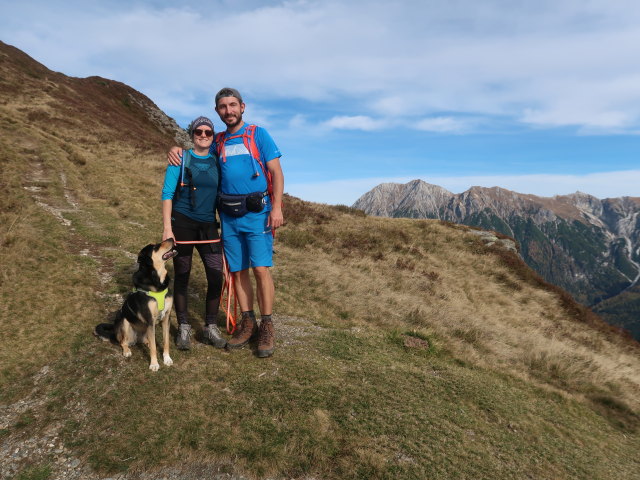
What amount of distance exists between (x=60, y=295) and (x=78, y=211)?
7.40 m

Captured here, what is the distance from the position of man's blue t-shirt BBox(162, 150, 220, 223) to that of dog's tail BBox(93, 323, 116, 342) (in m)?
2.24

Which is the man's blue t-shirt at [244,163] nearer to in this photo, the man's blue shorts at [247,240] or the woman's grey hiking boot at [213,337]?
the man's blue shorts at [247,240]

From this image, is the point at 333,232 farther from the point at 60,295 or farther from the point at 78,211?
the point at 60,295

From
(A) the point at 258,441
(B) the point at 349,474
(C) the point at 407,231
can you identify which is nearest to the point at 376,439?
Answer: (B) the point at 349,474

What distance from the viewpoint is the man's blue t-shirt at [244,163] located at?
4.91 meters

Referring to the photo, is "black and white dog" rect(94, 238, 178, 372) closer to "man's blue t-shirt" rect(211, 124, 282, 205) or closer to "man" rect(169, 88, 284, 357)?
"man" rect(169, 88, 284, 357)

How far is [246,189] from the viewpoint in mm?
4996

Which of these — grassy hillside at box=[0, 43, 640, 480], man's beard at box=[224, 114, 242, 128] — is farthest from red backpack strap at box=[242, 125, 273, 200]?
grassy hillside at box=[0, 43, 640, 480]

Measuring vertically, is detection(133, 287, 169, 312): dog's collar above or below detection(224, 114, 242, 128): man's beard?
below

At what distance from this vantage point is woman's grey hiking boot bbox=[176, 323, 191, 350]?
539 cm

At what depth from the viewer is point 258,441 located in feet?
12.5

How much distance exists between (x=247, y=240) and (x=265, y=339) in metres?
1.60

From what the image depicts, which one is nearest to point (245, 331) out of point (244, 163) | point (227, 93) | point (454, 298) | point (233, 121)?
point (244, 163)

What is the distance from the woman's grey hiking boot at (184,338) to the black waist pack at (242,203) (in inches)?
77.4
